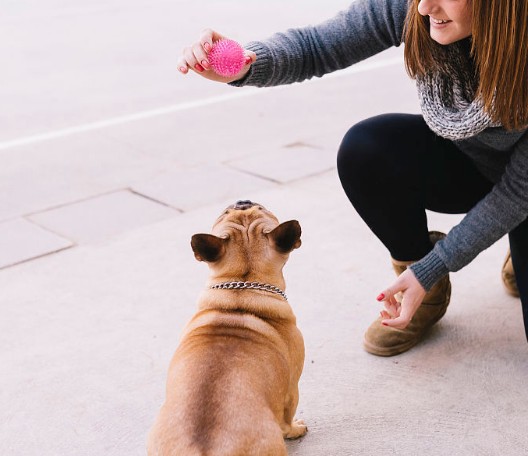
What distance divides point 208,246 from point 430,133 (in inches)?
43.6

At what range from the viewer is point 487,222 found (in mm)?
2670

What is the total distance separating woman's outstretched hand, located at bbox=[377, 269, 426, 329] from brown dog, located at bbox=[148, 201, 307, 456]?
322 millimetres

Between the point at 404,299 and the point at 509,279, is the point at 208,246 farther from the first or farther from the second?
the point at 509,279

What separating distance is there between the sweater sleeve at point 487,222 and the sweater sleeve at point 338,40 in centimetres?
64

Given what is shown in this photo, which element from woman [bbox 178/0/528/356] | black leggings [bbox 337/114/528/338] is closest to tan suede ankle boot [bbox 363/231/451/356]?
woman [bbox 178/0/528/356]

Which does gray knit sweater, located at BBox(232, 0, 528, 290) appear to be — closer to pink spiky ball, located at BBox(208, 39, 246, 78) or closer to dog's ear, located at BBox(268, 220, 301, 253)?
pink spiky ball, located at BBox(208, 39, 246, 78)

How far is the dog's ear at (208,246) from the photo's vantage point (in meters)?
2.41

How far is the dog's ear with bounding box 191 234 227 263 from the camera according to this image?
241cm

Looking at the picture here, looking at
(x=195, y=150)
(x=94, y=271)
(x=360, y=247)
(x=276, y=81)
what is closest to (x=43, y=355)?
(x=94, y=271)

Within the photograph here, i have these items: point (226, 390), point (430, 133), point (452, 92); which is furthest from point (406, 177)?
point (226, 390)

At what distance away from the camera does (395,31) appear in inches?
115

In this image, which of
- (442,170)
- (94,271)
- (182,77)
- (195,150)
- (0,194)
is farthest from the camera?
(182,77)

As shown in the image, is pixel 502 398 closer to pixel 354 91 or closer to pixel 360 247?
pixel 360 247

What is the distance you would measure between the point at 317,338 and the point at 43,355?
1.08 metres
